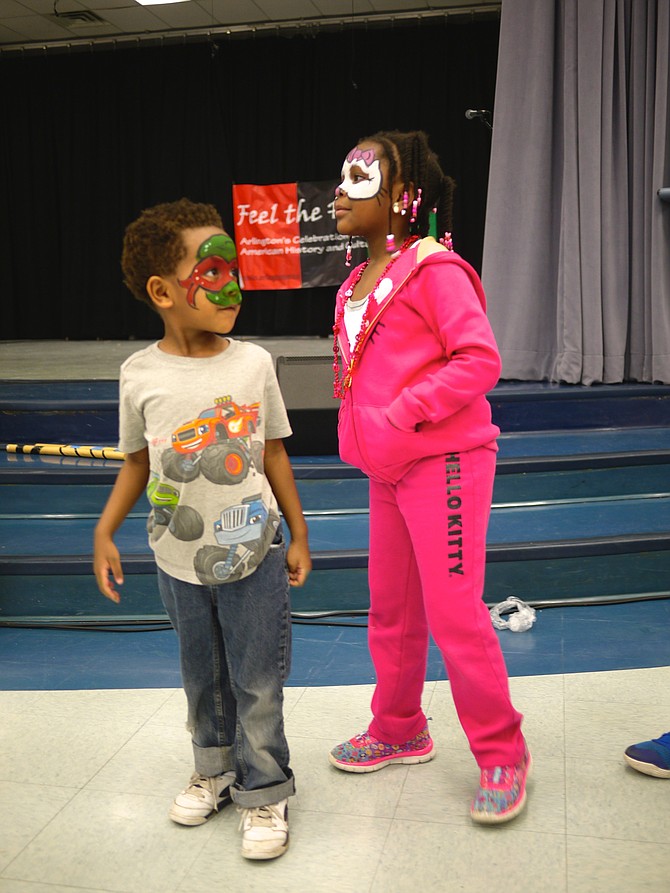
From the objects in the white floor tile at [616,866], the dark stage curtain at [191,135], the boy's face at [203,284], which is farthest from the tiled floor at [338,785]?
the dark stage curtain at [191,135]

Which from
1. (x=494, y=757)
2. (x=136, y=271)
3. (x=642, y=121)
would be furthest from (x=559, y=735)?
(x=642, y=121)

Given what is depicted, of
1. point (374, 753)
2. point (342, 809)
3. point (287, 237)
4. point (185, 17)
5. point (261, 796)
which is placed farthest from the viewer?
point (287, 237)

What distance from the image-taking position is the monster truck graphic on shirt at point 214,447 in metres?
1.44

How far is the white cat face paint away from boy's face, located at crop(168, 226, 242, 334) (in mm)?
272

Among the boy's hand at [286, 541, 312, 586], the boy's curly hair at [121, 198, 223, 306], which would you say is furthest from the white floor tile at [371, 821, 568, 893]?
the boy's curly hair at [121, 198, 223, 306]

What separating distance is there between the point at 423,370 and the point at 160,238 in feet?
1.64

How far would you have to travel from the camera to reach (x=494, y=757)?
→ 164 cm

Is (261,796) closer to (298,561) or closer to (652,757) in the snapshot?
(298,561)

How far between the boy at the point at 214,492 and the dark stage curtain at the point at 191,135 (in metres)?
6.57

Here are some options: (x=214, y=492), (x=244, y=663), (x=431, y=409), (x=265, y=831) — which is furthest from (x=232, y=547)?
(x=265, y=831)

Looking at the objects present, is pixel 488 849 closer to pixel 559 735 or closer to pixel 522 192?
pixel 559 735

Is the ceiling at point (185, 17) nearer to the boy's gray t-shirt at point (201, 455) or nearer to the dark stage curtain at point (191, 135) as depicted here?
the dark stage curtain at point (191, 135)

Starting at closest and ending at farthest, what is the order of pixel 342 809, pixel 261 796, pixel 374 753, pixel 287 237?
pixel 261 796, pixel 342 809, pixel 374 753, pixel 287 237

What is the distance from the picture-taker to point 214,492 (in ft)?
4.76
